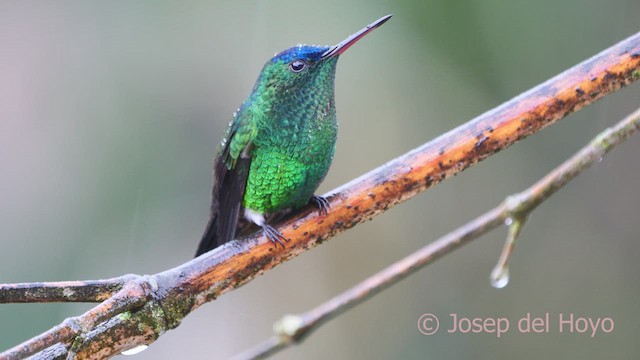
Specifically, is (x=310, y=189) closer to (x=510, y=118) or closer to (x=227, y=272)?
(x=227, y=272)

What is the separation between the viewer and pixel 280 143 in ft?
8.34

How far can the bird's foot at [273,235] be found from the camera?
2103 mm

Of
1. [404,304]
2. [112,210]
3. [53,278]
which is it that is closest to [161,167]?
[112,210]

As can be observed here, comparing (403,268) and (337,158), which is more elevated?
(337,158)

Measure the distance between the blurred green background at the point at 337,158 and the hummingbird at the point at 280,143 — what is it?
155 cm

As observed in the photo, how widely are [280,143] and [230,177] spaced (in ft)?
0.79

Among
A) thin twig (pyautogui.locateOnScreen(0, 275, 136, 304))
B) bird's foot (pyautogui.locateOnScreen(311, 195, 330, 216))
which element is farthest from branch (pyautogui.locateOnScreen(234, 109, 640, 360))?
bird's foot (pyautogui.locateOnScreen(311, 195, 330, 216))

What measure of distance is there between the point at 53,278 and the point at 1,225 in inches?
14.9

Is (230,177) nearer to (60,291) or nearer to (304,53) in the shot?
(304,53)

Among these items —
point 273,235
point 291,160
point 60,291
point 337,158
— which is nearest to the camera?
point 60,291

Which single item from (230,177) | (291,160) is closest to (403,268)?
(291,160)

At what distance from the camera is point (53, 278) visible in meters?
4.00

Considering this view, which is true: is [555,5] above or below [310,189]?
above

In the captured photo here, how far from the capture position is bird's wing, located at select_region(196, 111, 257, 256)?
258 cm
